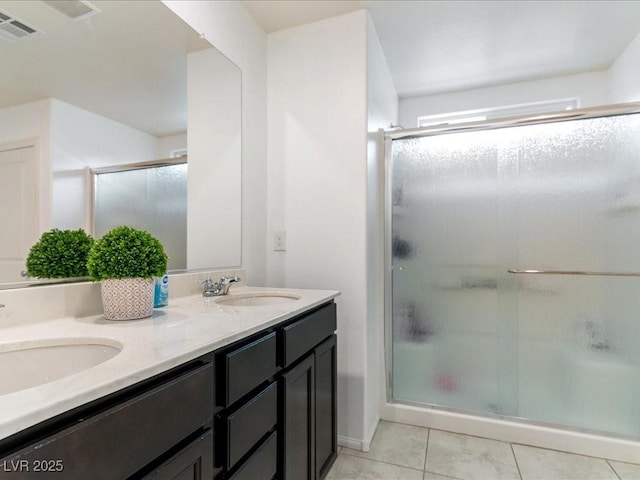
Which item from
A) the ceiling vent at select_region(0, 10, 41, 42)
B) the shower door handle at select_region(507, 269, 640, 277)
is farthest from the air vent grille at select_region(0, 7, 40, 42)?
the shower door handle at select_region(507, 269, 640, 277)

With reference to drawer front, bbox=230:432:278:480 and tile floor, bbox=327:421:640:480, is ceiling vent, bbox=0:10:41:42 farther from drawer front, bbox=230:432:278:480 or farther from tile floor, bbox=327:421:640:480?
tile floor, bbox=327:421:640:480

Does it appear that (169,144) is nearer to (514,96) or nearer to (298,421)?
(298,421)

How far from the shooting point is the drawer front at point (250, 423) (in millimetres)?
850

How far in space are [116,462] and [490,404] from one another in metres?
2.04

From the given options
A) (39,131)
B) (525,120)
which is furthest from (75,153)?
(525,120)

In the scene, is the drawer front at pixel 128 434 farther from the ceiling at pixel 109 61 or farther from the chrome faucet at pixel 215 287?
the ceiling at pixel 109 61

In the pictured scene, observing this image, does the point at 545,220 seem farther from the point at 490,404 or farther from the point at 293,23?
the point at 293,23

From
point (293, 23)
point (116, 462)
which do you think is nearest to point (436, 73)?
point (293, 23)

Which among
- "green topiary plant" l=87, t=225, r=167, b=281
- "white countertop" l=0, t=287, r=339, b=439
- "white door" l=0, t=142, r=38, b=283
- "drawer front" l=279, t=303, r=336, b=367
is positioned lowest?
"drawer front" l=279, t=303, r=336, b=367

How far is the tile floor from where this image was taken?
1607 millimetres

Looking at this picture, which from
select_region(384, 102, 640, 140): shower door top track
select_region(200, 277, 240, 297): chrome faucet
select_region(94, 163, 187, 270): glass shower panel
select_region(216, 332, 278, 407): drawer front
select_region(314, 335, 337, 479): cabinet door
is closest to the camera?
select_region(216, 332, 278, 407): drawer front

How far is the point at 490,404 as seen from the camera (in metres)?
1.99

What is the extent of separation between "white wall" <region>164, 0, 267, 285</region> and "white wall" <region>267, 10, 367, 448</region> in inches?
2.6

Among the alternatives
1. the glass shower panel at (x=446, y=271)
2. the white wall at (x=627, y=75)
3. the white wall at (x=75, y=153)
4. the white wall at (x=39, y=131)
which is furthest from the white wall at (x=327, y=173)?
the white wall at (x=627, y=75)
